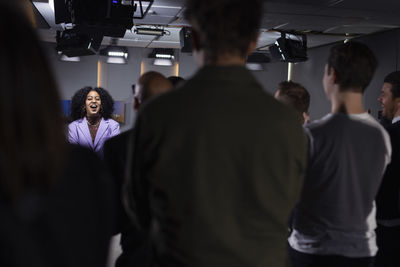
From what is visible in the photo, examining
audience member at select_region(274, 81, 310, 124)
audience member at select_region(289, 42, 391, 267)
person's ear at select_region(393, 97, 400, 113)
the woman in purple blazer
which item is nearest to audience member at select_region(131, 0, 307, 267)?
audience member at select_region(289, 42, 391, 267)

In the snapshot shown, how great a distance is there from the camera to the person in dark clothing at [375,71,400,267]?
2.07m

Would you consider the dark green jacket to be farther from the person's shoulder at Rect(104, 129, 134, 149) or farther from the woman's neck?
the woman's neck

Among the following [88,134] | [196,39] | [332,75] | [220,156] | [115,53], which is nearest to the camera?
[220,156]

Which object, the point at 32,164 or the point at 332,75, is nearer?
the point at 32,164

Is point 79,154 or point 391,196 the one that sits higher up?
point 79,154

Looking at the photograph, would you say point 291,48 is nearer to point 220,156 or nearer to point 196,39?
point 196,39

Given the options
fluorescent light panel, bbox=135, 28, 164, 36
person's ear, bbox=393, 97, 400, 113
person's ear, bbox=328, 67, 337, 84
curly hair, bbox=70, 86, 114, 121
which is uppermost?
fluorescent light panel, bbox=135, 28, 164, 36

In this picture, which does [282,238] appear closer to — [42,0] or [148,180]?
[148,180]

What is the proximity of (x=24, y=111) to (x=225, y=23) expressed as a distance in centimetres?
58

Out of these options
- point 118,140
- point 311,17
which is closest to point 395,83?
point 118,140

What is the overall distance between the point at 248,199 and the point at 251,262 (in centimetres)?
16

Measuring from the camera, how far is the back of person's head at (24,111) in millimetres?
626

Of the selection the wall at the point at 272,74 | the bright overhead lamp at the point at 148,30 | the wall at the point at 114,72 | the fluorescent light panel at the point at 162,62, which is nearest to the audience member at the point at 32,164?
the bright overhead lamp at the point at 148,30

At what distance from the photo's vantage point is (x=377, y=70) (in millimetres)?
7262
